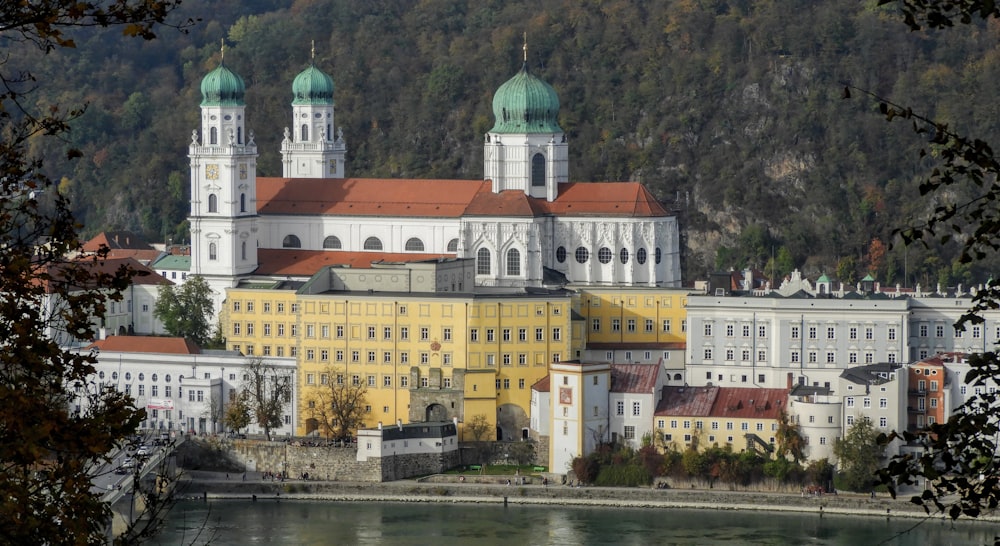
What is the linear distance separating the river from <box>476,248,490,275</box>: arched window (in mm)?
14525

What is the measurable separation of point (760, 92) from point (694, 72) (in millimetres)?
3328

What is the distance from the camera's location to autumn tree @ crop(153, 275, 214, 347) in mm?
62656

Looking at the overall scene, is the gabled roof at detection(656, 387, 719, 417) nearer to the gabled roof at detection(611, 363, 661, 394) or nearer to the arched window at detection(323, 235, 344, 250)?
the gabled roof at detection(611, 363, 661, 394)

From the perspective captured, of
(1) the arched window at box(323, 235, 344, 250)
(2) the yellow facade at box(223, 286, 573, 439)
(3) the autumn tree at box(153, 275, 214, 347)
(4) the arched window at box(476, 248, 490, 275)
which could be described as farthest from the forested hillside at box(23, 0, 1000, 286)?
(2) the yellow facade at box(223, 286, 573, 439)

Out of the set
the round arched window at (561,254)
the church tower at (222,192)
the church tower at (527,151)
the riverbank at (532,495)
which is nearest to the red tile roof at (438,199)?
the church tower at (527,151)

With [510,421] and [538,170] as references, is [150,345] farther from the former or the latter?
[538,170]

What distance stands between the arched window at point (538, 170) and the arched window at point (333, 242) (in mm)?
5917

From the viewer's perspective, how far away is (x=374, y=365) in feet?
184

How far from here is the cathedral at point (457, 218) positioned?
64500 millimetres

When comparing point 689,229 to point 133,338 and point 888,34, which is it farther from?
point 133,338

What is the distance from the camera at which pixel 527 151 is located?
66000 mm

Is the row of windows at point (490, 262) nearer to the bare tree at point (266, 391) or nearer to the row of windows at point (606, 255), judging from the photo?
the row of windows at point (606, 255)

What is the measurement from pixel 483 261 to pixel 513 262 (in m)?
0.94

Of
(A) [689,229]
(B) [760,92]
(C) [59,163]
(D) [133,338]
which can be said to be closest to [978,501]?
(D) [133,338]
